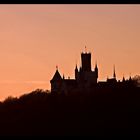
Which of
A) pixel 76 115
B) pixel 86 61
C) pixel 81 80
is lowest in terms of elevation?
pixel 76 115

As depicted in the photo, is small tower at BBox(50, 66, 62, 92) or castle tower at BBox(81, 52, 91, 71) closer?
small tower at BBox(50, 66, 62, 92)

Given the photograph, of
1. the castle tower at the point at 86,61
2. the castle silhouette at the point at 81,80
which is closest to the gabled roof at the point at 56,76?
the castle silhouette at the point at 81,80

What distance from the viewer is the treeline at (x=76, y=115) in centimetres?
Answer: 4575

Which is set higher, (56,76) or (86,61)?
(86,61)

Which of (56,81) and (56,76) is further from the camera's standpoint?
(56,76)

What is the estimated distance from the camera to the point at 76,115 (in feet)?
186

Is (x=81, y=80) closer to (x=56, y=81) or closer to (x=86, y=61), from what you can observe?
(x=56, y=81)

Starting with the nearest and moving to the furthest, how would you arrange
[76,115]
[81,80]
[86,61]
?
[76,115]
[81,80]
[86,61]

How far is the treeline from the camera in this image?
45750 millimetres

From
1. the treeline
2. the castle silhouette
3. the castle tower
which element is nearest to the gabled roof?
the castle silhouette

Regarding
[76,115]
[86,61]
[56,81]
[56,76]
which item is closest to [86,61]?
[86,61]

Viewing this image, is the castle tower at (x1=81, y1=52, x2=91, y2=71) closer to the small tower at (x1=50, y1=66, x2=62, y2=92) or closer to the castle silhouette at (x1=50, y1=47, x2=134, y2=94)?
the castle silhouette at (x1=50, y1=47, x2=134, y2=94)

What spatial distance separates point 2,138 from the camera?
4.47 metres
